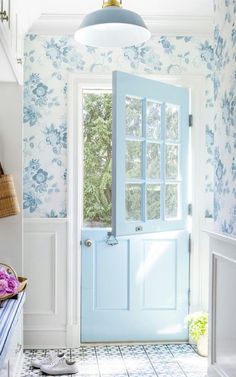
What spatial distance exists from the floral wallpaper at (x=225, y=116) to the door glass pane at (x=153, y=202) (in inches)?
35.1

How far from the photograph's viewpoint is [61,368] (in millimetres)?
3371

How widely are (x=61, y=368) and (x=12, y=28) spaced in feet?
7.12

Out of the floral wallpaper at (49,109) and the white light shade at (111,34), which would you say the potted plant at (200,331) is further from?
the white light shade at (111,34)

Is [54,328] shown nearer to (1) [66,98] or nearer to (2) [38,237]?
(2) [38,237]

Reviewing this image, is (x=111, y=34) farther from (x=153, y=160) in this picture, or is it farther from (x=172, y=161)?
(x=172, y=161)

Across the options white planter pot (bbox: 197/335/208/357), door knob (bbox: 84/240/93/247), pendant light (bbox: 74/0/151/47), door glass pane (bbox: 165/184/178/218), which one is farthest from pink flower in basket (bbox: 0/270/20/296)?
white planter pot (bbox: 197/335/208/357)

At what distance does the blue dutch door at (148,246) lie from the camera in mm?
3646

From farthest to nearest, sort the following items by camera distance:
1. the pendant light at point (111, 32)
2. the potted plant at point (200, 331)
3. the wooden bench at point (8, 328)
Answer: the potted plant at point (200, 331) → the pendant light at point (111, 32) → the wooden bench at point (8, 328)

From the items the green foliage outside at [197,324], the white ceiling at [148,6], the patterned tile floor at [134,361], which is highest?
the white ceiling at [148,6]

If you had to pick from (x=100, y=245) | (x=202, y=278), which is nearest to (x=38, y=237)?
(x=100, y=245)

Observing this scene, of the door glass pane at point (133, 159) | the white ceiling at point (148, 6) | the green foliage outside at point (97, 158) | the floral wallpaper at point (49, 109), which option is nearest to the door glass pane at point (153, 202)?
the door glass pane at point (133, 159)

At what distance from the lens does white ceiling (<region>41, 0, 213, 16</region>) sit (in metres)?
3.46

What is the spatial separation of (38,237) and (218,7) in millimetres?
2074

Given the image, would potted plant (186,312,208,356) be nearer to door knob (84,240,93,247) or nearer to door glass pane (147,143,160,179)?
door knob (84,240,93,247)
